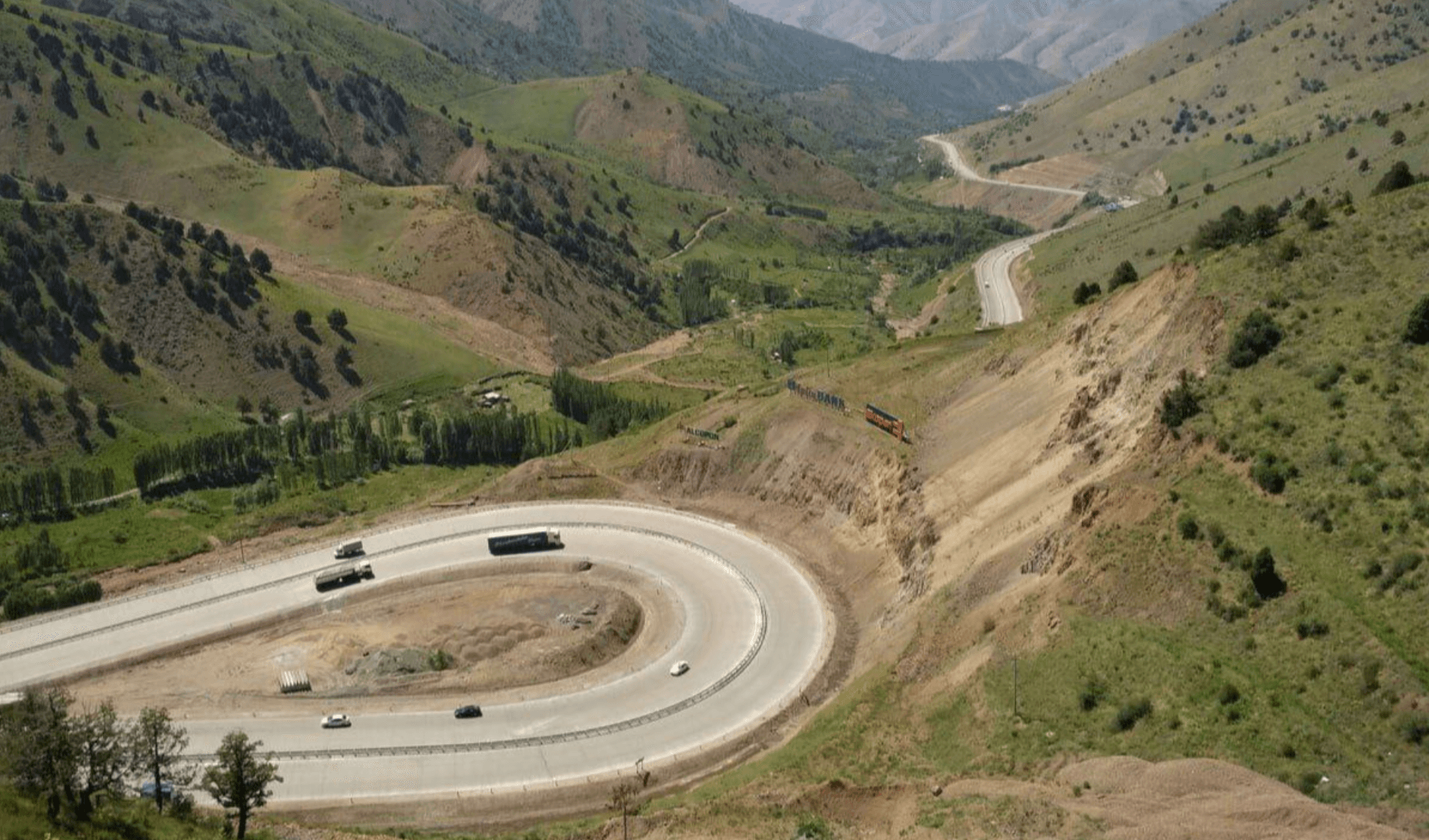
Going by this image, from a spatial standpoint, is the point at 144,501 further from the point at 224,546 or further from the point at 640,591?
the point at 640,591

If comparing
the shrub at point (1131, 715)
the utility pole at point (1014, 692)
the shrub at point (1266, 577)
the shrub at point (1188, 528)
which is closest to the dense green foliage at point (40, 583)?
the utility pole at point (1014, 692)

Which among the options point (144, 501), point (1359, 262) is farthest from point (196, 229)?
point (1359, 262)

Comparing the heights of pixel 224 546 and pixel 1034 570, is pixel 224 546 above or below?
above

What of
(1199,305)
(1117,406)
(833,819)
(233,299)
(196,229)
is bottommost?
(833,819)

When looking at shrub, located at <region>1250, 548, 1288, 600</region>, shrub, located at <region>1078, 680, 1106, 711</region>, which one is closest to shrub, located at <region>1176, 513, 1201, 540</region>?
shrub, located at <region>1250, 548, 1288, 600</region>

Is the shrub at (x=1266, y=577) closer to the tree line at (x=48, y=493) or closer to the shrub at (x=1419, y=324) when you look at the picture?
the shrub at (x=1419, y=324)
